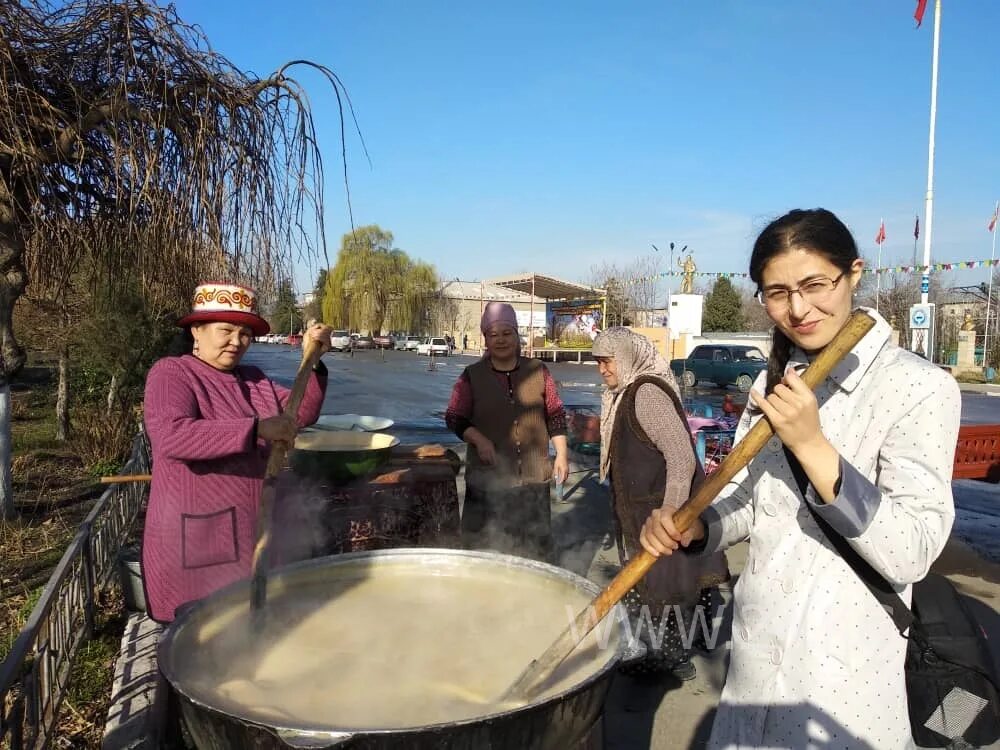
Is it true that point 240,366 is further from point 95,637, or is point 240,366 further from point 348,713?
point 95,637

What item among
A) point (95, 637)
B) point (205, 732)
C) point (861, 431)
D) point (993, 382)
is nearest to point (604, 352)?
point (861, 431)

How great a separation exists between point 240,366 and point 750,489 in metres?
1.94

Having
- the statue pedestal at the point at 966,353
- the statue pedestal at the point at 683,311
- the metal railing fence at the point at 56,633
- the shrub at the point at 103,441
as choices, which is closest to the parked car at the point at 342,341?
the statue pedestal at the point at 683,311

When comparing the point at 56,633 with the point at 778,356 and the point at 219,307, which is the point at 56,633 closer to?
the point at 219,307

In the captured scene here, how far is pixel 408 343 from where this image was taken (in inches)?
1892

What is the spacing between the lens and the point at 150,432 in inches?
86.0

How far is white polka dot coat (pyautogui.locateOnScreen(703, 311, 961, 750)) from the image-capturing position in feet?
3.85

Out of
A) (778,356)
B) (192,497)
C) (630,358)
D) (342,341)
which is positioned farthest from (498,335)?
(342,341)

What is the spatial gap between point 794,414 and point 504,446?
255cm

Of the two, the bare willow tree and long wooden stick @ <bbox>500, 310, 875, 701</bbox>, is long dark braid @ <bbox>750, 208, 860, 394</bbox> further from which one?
the bare willow tree

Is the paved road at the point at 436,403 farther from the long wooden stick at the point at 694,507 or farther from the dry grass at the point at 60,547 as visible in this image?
the long wooden stick at the point at 694,507

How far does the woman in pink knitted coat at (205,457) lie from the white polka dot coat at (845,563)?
4.88ft

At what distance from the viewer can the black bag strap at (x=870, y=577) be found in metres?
1.28

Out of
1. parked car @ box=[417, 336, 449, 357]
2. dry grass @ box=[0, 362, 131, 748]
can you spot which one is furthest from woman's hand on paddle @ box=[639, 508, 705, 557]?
parked car @ box=[417, 336, 449, 357]
